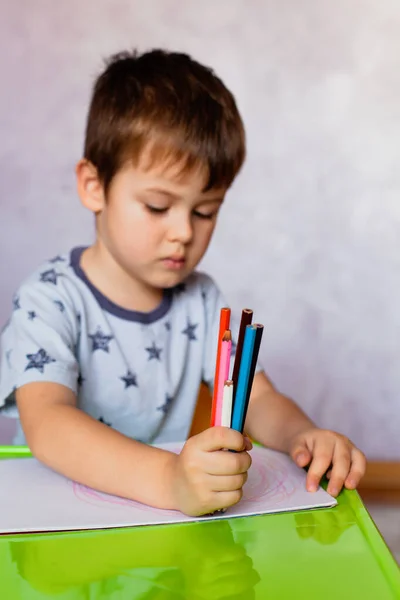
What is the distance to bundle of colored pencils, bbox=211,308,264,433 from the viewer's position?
17.7 inches

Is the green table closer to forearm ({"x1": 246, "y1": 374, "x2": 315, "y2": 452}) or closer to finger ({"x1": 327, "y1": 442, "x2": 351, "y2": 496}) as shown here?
finger ({"x1": 327, "y1": 442, "x2": 351, "y2": 496})

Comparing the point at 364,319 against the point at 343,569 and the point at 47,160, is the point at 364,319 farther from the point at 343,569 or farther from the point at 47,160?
the point at 343,569

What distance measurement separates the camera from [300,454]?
630 millimetres

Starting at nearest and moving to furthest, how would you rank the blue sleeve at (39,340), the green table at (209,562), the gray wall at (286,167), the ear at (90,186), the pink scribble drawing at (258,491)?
1. the green table at (209,562)
2. the pink scribble drawing at (258,491)
3. the blue sleeve at (39,340)
4. the ear at (90,186)
5. the gray wall at (286,167)

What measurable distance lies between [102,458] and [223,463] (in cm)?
12

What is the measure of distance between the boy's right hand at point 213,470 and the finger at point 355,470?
0.13 m

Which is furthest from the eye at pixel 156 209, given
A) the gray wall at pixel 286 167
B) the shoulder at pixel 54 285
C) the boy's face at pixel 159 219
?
the gray wall at pixel 286 167

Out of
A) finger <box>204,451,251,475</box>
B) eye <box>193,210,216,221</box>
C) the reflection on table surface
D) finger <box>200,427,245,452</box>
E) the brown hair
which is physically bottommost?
the reflection on table surface

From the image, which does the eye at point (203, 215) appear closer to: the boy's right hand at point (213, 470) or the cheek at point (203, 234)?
the cheek at point (203, 234)

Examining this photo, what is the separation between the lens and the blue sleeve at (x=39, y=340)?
0.69 meters

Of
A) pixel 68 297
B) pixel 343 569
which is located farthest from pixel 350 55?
pixel 343 569

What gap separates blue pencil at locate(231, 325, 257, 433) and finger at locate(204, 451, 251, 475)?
2cm

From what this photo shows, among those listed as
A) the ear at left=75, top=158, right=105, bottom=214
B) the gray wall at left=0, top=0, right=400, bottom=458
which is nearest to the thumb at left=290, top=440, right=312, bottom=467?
the ear at left=75, top=158, right=105, bottom=214

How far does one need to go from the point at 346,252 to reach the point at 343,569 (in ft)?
4.22
